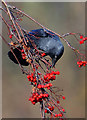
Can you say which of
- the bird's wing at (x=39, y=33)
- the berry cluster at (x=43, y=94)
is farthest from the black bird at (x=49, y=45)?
the berry cluster at (x=43, y=94)

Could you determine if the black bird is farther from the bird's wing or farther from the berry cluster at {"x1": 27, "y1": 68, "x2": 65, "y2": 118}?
the berry cluster at {"x1": 27, "y1": 68, "x2": 65, "y2": 118}

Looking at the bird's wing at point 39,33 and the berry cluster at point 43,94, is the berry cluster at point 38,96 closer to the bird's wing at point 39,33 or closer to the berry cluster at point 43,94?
the berry cluster at point 43,94

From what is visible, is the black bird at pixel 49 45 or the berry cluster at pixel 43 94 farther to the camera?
the black bird at pixel 49 45

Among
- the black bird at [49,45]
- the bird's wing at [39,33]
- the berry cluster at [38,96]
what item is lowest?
the berry cluster at [38,96]

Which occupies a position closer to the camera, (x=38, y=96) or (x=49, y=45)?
(x=38, y=96)

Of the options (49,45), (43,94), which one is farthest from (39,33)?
(43,94)

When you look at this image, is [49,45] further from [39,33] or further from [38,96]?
[38,96]

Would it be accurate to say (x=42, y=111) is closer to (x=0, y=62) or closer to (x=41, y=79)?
(x=41, y=79)

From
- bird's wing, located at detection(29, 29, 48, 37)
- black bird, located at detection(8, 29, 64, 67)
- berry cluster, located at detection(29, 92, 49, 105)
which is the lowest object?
berry cluster, located at detection(29, 92, 49, 105)

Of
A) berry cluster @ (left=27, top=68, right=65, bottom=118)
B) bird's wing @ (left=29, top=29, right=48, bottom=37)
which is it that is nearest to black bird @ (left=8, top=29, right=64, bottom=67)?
bird's wing @ (left=29, top=29, right=48, bottom=37)

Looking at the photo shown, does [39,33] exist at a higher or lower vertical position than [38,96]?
higher

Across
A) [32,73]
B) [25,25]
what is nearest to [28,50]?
[32,73]

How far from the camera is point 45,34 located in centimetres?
113

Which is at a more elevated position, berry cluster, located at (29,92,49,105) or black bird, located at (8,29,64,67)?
black bird, located at (8,29,64,67)
